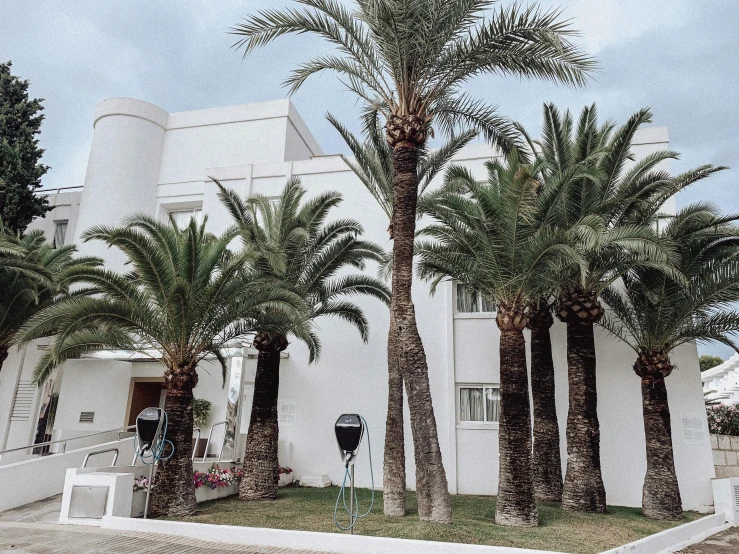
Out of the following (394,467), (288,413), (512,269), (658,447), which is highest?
(512,269)

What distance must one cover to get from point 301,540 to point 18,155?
18.4 m

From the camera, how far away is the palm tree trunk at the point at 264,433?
12609 mm

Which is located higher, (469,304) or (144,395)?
(469,304)

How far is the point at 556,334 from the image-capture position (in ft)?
50.5

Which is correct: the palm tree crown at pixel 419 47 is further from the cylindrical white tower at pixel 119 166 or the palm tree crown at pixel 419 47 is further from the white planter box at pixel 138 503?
the cylindrical white tower at pixel 119 166

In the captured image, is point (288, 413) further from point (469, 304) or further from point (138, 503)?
point (138, 503)

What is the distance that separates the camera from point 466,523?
31.7 ft

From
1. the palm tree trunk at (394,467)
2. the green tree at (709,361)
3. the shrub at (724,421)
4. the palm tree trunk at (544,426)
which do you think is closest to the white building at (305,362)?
the shrub at (724,421)

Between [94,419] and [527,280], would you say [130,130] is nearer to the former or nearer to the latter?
[94,419]

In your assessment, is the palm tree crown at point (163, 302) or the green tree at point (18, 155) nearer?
the palm tree crown at point (163, 302)

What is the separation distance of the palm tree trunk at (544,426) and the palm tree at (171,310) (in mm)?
6057

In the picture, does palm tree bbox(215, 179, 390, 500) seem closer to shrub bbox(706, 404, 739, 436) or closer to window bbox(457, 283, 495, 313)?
window bbox(457, 283, 495, 313)

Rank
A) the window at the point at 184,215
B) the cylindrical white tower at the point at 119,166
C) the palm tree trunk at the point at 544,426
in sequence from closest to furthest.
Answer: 1. the palm tree trunk at the point at 544,426
2. the cylindrical white tower at the point at 119,166
3. the window at the point at 184,215

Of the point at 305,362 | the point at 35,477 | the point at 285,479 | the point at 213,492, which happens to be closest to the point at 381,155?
the point at 305,362
